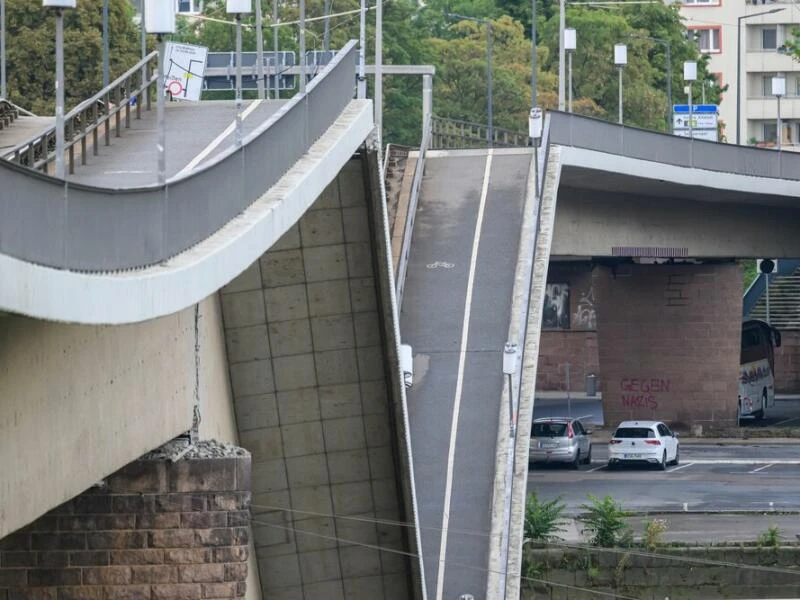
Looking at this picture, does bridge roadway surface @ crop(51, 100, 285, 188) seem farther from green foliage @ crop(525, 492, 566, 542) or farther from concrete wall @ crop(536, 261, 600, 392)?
concrete wall @ crop(536, 261, 600, 392)

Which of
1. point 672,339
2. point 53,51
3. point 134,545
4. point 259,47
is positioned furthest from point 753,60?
point 134,545

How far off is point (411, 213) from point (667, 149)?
8.91 meters

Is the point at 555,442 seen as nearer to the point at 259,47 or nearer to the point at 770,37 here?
the point at 259,47

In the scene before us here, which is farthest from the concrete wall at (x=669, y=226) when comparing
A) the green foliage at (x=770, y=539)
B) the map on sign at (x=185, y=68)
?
the map on sign at (x=185, y=68)

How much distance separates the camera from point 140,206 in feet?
46.0

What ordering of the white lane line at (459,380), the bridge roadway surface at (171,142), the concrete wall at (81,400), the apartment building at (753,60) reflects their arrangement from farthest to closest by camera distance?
1. the apartment building at (753,60)
2. the white lane line at (459,380)
3. the bridge roadway surface at (171,142)
4. the concrete wall at (81,400)

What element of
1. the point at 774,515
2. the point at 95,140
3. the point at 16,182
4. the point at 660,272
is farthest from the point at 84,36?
the point at 16,182

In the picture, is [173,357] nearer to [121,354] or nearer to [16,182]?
[121,354]

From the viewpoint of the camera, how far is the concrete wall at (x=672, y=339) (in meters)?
59.5

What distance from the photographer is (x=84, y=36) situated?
178 ft

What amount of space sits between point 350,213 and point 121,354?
951 centimetres

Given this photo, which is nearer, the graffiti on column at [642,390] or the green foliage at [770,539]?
the green foliage at [770,539]

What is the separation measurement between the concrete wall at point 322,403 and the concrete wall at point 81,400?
4701 millimetres

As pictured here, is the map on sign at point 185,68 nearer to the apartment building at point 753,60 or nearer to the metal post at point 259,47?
the metal post at point 259,47
